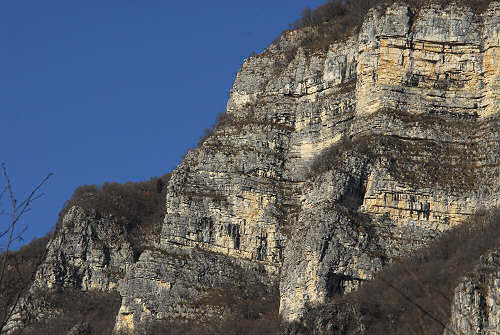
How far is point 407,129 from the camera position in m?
55.8

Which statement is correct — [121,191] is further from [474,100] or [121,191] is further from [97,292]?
[474,100]

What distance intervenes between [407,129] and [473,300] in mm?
17084

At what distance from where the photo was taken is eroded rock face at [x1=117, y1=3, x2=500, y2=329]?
168 ft

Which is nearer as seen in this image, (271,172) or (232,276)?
(232,276)

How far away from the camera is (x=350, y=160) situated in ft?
177

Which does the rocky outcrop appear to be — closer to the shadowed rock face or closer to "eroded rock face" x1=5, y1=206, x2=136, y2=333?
the shadowed rock face

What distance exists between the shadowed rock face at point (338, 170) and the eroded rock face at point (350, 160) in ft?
0.24

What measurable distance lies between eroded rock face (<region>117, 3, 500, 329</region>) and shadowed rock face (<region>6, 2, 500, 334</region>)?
75 millimetres

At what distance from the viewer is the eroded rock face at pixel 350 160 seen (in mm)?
51344

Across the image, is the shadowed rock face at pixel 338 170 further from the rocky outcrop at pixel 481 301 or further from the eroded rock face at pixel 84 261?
the rocky outcrop at pixel 481 301

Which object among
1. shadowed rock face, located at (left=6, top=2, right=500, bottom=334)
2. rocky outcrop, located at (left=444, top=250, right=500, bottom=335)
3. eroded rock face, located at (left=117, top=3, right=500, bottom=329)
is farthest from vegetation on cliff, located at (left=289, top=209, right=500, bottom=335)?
eroded rock face, located at (left=117, top=3, right=500, bottom=329)

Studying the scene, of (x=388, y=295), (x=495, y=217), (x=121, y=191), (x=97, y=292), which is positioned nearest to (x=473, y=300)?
(x=388, y=295)

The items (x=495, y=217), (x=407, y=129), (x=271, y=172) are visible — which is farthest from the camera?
(x=271, y=172)

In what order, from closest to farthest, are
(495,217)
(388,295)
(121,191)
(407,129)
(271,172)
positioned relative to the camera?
(388,295) → (495,217) → (407,129) → (271,172) → (121,191)
